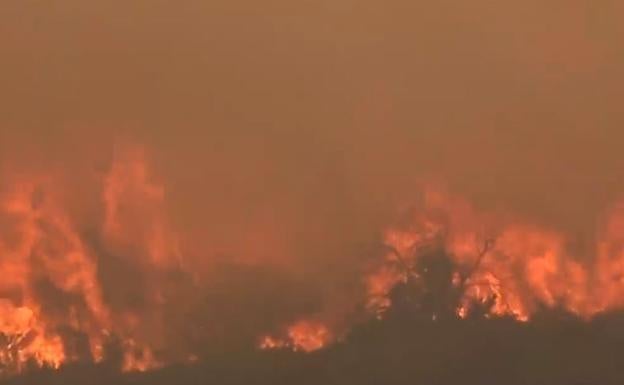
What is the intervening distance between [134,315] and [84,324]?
0.10 metres

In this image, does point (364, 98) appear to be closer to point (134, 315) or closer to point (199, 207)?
point (199, 207)

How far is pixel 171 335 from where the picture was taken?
184cm

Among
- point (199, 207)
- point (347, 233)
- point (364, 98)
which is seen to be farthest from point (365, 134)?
point (199, 207)

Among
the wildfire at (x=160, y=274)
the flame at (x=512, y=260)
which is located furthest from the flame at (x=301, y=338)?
the flame at (x=512, y=260)

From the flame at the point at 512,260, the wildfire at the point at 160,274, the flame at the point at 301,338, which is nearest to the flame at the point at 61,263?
the wildfire at the point at 160,274

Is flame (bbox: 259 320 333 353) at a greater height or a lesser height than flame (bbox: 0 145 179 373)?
lesser

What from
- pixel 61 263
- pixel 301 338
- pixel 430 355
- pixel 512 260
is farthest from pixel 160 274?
pixel 512 260

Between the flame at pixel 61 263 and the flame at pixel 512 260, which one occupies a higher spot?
the flame at pixel 61 263

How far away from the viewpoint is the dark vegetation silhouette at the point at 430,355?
1.84 metres

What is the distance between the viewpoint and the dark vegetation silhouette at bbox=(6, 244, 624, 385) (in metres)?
1.84

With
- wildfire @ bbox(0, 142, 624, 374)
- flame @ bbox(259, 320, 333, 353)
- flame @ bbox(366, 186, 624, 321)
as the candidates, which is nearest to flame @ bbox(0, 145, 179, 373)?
wildfire @ bbox(0, 142, 624, 374)

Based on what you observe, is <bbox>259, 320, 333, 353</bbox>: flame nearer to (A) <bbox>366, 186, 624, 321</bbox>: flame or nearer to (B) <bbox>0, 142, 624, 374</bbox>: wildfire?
(B) <bbox>0, 142, 624, 374</bbox>: wildfire

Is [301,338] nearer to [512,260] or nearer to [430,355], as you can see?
[430,355]

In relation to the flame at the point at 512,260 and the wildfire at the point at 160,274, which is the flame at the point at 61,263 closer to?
the wildfire at the point at 160,274
